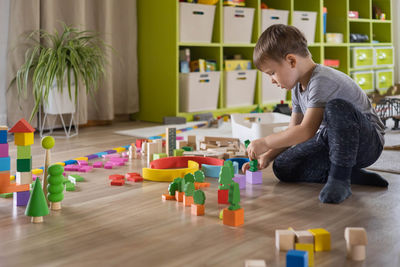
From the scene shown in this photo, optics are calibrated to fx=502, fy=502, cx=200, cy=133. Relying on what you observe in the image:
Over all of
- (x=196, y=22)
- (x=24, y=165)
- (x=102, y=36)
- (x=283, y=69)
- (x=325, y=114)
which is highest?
(x=196, y=22)

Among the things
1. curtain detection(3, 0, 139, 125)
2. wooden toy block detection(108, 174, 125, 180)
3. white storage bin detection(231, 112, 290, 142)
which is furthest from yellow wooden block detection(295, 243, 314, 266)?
curtain detection(3, 0, 139, 125)

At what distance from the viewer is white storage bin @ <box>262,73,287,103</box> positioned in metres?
3.92

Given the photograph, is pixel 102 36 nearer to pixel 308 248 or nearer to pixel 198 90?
pixel 198 90

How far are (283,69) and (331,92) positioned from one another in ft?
0.52

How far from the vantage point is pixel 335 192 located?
1.45m

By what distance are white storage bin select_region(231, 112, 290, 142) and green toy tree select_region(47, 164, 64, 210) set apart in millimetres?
1134

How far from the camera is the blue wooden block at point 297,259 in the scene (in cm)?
92

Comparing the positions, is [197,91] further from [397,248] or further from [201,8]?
[397,248]

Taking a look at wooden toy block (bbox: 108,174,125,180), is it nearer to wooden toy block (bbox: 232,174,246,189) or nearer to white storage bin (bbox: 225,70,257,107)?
wooden toy block (bbox: 232,174,246,189)

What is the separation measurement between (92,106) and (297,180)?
1.90 metres

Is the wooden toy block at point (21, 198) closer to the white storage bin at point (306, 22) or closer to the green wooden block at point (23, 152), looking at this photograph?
the green wooden block at point (23, 152)

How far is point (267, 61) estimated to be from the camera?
152cm

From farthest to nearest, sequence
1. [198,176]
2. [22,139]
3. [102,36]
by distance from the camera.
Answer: [102,36] < [198,176] < [22,139]

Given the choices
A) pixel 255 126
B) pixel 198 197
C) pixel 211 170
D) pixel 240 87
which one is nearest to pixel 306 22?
pixel 240 87
